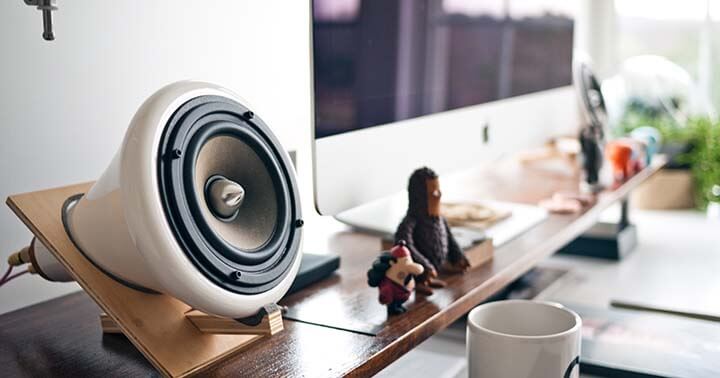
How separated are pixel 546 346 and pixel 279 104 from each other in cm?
60

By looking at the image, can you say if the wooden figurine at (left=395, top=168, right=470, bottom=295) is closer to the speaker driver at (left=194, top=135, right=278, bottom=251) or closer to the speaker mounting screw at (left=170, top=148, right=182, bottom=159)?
the speaker driver at (left=194, top=135, right=278, bottom=251)

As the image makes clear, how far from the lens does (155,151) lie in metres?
0.62

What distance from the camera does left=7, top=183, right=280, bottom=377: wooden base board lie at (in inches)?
27.2

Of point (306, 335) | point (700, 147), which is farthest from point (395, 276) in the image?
point (700, 147)

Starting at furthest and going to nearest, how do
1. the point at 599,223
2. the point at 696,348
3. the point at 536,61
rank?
the point at 599,223 → the point at 536,61 → the point at 696,348

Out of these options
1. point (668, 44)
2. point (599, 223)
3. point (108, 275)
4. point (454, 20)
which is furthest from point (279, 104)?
point (668, 44)

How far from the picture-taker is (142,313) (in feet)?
2.33

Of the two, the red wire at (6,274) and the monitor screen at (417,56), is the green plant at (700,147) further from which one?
the red wire at (6,274)

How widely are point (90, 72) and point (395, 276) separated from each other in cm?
41

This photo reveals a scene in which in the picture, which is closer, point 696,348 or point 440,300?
point 440,300

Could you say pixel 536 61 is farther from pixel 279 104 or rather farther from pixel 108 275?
pixel 108 275

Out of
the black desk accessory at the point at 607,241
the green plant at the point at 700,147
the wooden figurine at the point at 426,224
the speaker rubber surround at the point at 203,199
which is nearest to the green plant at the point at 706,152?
the green plant at the point at 700,147

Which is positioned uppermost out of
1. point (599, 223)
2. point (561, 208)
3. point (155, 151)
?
point (155, 151)

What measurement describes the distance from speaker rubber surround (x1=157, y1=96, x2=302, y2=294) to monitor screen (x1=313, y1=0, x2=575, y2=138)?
0.56 ft
